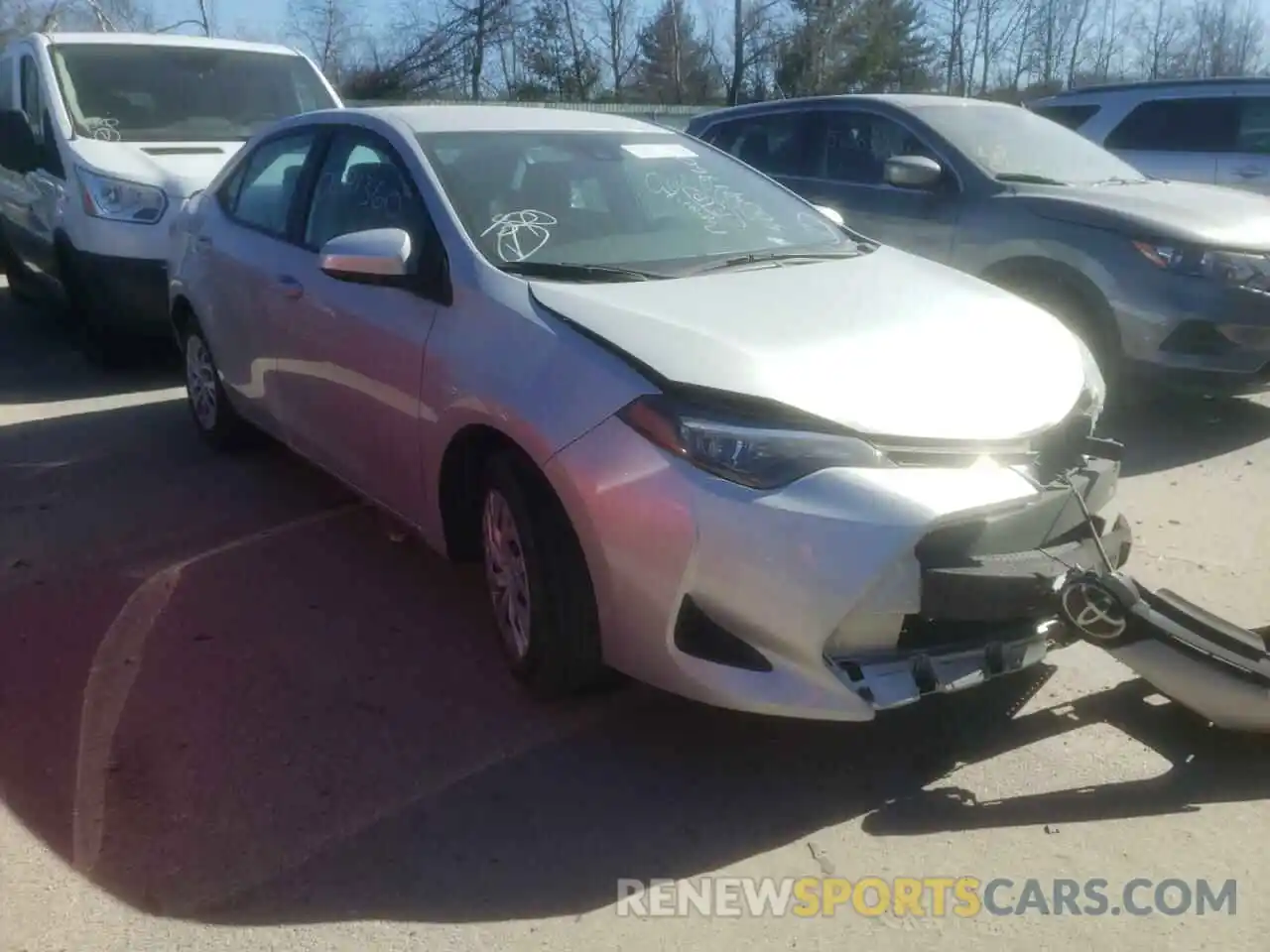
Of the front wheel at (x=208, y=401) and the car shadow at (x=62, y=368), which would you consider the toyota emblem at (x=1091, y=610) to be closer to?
the front wheel at (x=208, y=401)

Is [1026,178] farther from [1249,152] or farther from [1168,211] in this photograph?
[1249,152]

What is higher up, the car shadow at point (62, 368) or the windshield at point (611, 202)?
the windshield at point (611, 202)

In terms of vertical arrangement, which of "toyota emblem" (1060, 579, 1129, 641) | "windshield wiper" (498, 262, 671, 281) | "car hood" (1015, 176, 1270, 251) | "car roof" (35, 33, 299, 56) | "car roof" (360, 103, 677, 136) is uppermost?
"car roof" (35, 33, 299, 56)

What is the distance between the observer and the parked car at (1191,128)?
1016 centimetres

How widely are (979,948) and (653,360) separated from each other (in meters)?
1.51

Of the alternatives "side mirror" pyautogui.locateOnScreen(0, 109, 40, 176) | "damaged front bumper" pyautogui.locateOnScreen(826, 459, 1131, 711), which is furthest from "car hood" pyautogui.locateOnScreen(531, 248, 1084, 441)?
"side mirror" pyautogui.locateOnScreen(0, 109, 40, 176)

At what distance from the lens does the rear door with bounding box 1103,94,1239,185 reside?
10.3 m

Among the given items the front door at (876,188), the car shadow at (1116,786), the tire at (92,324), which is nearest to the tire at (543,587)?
the car shadow at (1116,786)

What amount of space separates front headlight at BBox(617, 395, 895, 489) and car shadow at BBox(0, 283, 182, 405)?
5.46 meters

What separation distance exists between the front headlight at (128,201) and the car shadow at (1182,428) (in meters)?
5.45

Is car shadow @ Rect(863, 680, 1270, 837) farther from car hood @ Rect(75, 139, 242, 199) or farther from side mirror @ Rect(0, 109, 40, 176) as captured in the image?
side mirror @ Rect(0, 109, 40, 176)

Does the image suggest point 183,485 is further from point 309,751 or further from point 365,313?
point 309,751

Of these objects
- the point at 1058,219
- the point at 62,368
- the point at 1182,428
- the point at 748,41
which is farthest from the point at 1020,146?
the point at 748,41

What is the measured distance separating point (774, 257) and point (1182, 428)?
132 inches
